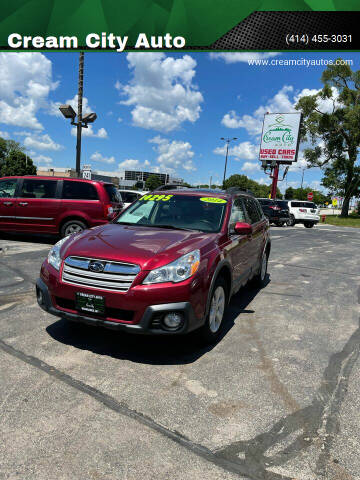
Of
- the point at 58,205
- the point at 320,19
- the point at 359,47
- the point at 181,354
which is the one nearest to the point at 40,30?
the point at 58,205

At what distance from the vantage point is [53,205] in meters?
9.45

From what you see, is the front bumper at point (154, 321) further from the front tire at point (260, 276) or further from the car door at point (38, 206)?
the car door at point (38, 206)

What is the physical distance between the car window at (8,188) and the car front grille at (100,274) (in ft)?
24.4

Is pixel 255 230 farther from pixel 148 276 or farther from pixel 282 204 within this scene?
pixel 282 204

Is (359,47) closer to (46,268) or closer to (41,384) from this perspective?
(46,268)

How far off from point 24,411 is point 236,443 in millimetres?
1434

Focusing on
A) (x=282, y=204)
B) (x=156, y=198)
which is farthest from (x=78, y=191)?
(x=282, y=204)

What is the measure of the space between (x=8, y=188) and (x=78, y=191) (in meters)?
1.98

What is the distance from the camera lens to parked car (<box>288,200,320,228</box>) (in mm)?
25984

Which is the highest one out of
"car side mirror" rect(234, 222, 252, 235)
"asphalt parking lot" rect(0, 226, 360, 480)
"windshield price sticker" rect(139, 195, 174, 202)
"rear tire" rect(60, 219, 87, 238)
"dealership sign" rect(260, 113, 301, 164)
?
"dealership sign" rect(260, 113, 301, 164)

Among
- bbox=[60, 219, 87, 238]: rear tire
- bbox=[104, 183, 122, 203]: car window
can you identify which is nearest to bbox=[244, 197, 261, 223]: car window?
bbox=[104, 183, 122, 203]: car window

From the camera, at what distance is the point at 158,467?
197 cm

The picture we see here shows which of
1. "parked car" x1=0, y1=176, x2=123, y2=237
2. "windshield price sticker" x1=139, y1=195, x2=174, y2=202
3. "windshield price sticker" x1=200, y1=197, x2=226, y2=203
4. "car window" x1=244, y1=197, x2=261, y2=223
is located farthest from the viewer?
"parked car" x1=0, y1=176, x2=123, y2=237

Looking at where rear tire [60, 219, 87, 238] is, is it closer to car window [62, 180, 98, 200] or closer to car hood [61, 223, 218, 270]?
car window [62, 180, 98, 200]
